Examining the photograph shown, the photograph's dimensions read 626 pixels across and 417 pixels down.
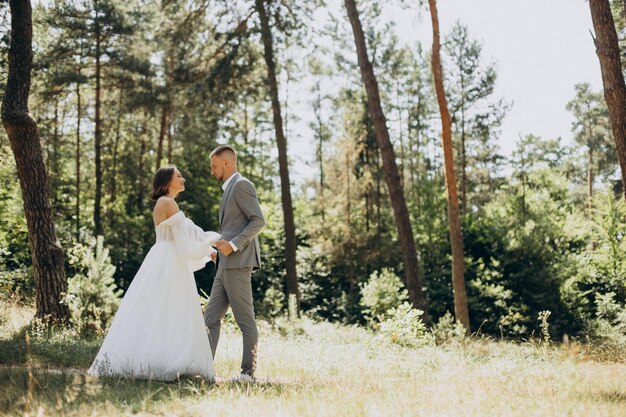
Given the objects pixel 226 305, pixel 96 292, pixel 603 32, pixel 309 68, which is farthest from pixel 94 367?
pixel 309 68

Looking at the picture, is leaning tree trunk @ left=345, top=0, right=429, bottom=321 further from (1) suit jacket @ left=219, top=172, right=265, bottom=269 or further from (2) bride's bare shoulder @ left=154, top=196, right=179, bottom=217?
(2) bride's bare shoulder @ left=154, top=196, right=179, bottom=217

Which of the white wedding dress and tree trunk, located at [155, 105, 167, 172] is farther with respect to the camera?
tree trunk, located at [155, 105, 167, 172]

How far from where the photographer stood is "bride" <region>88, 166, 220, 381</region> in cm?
532

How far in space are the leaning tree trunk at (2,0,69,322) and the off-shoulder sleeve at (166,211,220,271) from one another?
440cm

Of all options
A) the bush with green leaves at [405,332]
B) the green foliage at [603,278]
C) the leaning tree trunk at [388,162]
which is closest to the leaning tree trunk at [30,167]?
the bush with green leaves at [405,332]

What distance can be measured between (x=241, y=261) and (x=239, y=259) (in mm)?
27

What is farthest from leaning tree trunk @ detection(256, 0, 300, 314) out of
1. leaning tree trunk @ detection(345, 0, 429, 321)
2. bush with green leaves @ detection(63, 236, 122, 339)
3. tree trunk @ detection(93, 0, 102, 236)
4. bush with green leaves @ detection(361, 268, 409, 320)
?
bush with green leaves @ detection(63, 236, 122, 339)

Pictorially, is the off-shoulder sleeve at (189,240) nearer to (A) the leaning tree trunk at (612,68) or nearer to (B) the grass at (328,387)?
(B) the grass at (328,387)

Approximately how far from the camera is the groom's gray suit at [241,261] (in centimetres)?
562

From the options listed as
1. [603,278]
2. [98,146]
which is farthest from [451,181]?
[98,146]

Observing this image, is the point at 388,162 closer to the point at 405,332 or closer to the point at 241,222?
the point at 405,332

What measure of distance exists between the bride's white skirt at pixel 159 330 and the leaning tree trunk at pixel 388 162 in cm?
808

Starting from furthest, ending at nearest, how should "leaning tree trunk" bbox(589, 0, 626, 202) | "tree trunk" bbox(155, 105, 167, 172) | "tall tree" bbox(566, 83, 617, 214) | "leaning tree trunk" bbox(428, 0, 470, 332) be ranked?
1. "tall tree" bbox(566, 83, 617, 214)
2. "tree trunk" bbox(155, 105, 167, 172)
3. "leaning tree trunk" bbox(428, 0, 470, 332)
4. "leaning tree trunk" bbox(589, 0, 626, 202)

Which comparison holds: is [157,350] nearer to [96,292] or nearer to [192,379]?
[192,379]
